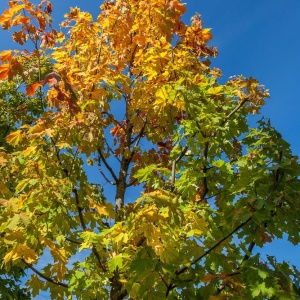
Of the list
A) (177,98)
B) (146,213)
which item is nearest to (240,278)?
(146,213)

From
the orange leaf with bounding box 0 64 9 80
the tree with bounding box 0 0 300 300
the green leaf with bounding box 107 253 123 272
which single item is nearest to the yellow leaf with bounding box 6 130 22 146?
the tree with bounding box 0 0 300 300

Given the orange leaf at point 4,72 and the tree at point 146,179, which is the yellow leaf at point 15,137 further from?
the orange leaf at point 4,72

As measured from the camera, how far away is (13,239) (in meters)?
4.51

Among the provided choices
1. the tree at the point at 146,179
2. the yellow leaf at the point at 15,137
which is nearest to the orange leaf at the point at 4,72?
the tree at the point at 146,179

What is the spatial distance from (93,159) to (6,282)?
21.2ft

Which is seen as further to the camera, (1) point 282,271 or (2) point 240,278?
(2) point 240,278

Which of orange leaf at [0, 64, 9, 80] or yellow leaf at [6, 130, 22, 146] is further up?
yellow leaf at [6, 130, 22, 146]

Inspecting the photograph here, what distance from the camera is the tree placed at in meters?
4.60

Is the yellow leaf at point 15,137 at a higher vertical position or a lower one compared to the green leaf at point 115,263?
higher

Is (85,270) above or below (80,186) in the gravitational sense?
below

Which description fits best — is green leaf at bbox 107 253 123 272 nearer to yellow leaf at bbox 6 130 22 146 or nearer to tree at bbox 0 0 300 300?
tree at bbox 0 0 300 300

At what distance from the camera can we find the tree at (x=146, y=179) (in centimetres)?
460

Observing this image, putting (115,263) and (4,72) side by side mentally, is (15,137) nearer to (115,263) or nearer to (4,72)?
(4,72)

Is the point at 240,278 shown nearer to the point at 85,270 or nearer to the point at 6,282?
the point at 85,270
